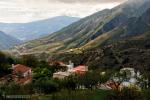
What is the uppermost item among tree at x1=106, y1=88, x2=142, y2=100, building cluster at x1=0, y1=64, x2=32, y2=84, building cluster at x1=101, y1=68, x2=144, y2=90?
building cluster at x1=0, y1=64, x2=32, y2=84

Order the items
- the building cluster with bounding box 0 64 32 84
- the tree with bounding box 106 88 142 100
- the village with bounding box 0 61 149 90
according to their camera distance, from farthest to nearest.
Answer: the building cluster with bounding box 0 64 32 84 → the village with bounding box 0 61 149 90 → the tree with bounding box 106 88 142 100

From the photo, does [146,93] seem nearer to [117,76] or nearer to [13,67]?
[117,76]

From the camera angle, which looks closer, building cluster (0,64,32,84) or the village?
the village

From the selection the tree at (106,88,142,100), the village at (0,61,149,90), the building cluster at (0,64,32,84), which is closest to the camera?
Result: the tree at (106,88,142,100)

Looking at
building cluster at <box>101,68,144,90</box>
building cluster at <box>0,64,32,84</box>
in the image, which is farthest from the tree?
building cluster at <box>0,64,32,84</box>

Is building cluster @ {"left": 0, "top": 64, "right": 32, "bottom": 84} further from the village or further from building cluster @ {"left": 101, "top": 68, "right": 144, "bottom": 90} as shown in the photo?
building cluster @ {"left": 101, "top": 68, "right": 144, "bottom": 90}

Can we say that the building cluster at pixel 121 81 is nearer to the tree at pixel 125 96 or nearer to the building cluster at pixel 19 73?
the tree at pixel 125 96

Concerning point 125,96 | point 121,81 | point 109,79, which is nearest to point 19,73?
point 109,79

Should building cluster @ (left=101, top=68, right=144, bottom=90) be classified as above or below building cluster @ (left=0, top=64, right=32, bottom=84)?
below

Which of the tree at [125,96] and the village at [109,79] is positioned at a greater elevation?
the village at [109,79]

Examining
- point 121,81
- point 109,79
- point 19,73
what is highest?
point 19,73

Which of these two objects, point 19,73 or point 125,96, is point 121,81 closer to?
point 125,96

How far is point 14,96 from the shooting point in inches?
4535

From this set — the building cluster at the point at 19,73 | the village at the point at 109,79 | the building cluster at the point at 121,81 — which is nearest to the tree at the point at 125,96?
the village at the point at 109,79
